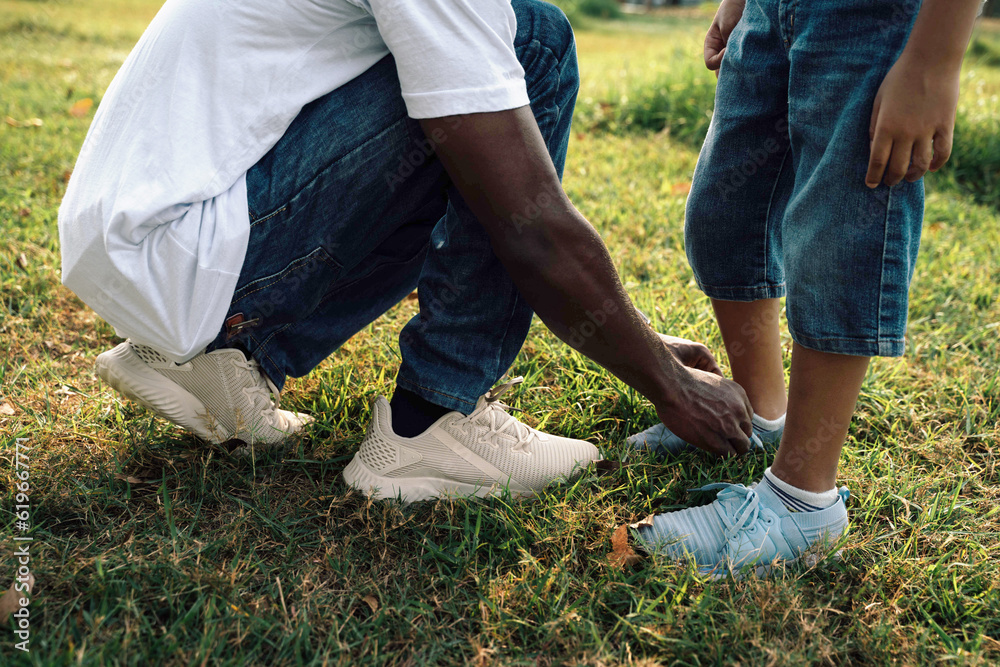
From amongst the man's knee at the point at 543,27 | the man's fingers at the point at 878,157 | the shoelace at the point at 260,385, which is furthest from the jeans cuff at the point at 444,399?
the man's fingers at the point at 878,157

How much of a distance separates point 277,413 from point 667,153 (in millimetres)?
2916

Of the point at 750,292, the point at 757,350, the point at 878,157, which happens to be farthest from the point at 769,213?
the point at 878,157

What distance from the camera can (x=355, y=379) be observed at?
1819mm

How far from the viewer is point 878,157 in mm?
1136

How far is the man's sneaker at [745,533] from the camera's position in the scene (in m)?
1.31

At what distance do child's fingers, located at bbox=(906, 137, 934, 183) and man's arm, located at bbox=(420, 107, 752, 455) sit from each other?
1.60 ft

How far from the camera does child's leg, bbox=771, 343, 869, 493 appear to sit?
1.28m

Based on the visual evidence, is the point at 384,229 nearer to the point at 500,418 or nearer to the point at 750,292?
the point at 500,418

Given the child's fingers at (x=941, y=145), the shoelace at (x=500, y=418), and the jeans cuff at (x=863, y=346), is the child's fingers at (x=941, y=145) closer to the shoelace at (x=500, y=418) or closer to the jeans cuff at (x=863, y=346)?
the jeans cuff at (x=863, y=346)

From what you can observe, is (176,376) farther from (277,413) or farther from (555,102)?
(555,102)

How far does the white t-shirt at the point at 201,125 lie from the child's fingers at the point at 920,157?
2.04 feet

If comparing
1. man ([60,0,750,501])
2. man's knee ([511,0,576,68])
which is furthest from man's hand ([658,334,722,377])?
man's knee ([511,0,576,68])

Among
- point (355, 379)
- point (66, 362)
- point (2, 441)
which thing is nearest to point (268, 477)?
point (355, 379)

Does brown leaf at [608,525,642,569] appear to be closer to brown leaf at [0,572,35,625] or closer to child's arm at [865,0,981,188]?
child's arm at [865,0,981,188]
